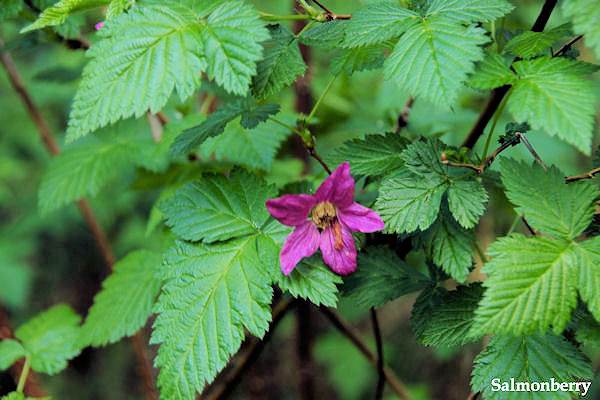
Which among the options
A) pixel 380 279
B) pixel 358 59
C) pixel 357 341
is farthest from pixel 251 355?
pixel 358 59

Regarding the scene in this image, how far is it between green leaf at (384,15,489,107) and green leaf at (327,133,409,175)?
20 centimetres

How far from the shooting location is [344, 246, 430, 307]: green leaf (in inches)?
37.9

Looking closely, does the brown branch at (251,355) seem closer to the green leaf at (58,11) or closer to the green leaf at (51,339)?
the green leaf at (51,339)

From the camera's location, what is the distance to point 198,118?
1.33 meters

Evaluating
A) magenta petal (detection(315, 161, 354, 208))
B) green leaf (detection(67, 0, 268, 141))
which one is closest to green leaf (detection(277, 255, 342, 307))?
magenta petal (detection(315, 161, 354, 208))

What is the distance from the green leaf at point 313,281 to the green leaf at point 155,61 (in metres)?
0.34

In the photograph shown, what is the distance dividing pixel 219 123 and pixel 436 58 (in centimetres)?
43

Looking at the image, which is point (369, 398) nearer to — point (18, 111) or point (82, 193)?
point (82, 193)

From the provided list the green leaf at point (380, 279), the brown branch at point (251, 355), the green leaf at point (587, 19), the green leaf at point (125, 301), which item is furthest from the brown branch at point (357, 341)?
the green leaf at point (587, 19)

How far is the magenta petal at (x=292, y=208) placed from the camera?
2.68ft

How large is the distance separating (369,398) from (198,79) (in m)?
2.59

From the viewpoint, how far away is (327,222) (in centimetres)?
86

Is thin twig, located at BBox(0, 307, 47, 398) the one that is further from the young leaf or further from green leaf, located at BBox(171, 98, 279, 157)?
the young leaf

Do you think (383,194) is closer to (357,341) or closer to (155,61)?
(155,61)
